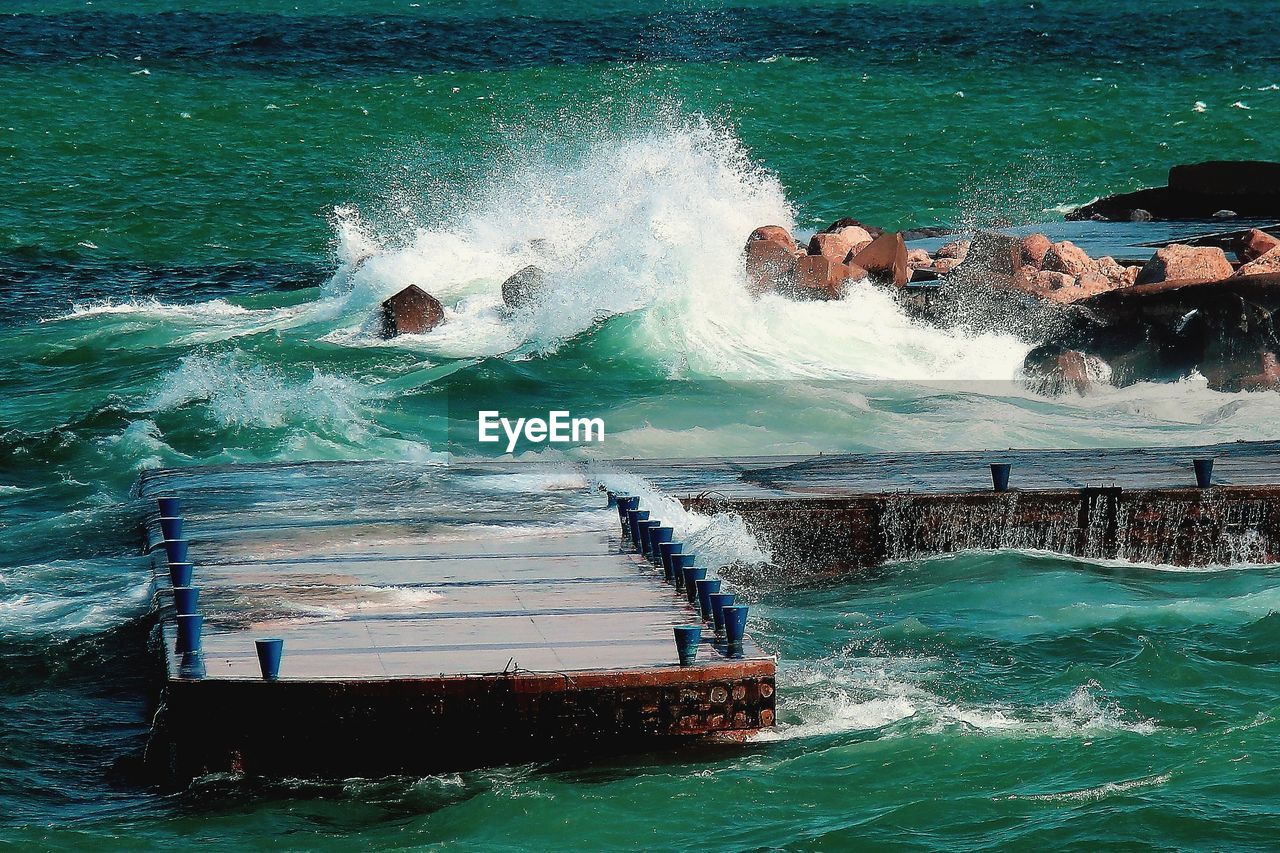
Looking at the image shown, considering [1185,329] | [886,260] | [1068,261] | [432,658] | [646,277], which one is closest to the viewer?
[432,658]

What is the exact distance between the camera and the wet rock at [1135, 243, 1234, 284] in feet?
70.8

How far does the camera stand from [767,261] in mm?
25422

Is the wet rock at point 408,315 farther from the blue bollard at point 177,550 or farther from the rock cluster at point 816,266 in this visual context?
the blue bollard at point 177,550

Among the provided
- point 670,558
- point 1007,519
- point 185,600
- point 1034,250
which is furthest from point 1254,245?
point 185,600

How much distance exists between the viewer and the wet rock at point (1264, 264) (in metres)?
22.1

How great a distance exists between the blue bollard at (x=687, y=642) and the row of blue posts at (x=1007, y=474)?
16.1ft

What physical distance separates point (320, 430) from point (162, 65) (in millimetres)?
37181

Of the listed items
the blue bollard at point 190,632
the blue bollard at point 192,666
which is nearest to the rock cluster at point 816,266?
the blue bollard at point 190,632

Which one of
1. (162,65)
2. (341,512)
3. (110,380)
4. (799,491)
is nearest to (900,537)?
(799,491)

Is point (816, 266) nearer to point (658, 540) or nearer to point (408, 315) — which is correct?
point (408, 315)

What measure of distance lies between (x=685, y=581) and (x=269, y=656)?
2.99 metres

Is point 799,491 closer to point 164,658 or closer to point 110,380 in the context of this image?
point 164,658

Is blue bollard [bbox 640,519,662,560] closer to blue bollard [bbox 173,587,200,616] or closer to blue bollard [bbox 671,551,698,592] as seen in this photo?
blue bollard [bbox 671,551,698,592]

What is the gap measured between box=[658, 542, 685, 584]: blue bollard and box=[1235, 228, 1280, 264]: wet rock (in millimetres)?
13445
